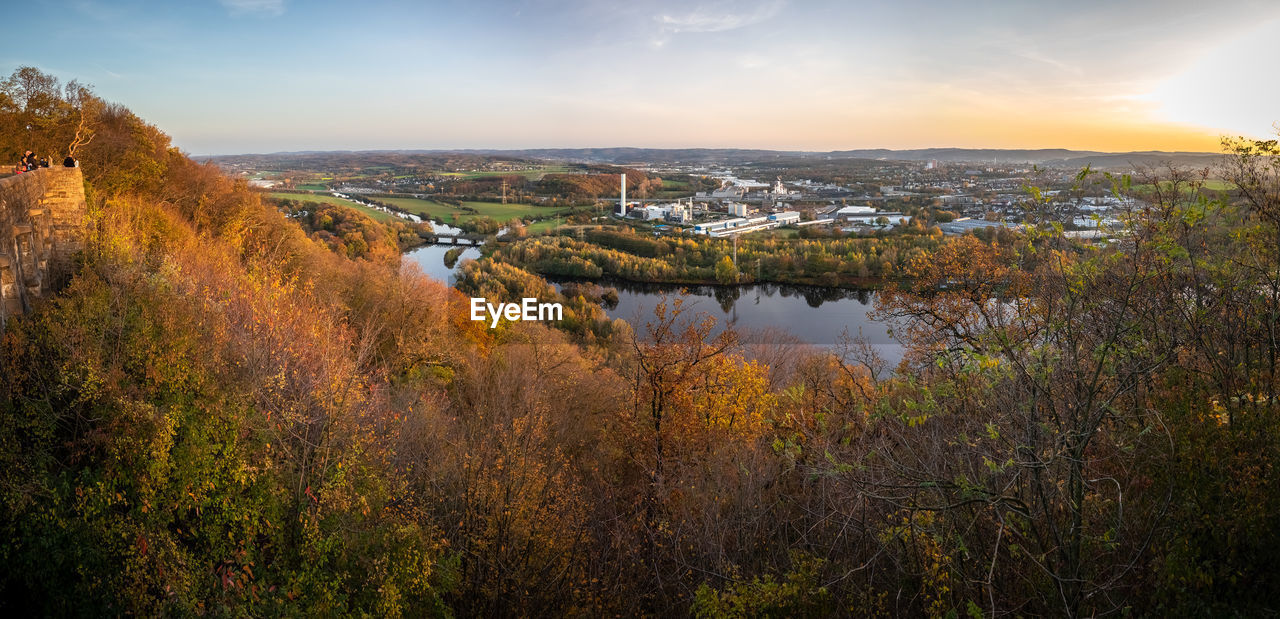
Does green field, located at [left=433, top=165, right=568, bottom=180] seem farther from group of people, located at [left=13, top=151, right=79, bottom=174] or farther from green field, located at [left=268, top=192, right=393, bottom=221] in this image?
group of people, located at [left=13, top=151, right=79, bottom=174]

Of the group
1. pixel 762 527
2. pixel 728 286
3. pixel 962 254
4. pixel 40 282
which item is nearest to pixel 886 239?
pixel 728 286

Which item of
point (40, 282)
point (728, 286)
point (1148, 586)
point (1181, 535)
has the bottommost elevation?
point (728, 286)

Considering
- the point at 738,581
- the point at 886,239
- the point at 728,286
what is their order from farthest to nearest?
the point at 728,286
the point at 886,239
the point at 738,581

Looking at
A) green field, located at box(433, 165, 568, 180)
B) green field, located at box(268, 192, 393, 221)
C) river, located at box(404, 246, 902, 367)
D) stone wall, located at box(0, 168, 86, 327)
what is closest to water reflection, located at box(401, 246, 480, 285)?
river, located at box(404, 246, 902, 367)

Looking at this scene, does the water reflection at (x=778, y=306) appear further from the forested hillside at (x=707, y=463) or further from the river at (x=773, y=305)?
the forested hillside at (x=707, y=463)

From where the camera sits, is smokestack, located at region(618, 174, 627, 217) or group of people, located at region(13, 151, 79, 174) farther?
smokestack, located at region(618, 174, 627, 217)

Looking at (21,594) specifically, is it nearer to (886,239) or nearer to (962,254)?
(962,254)
